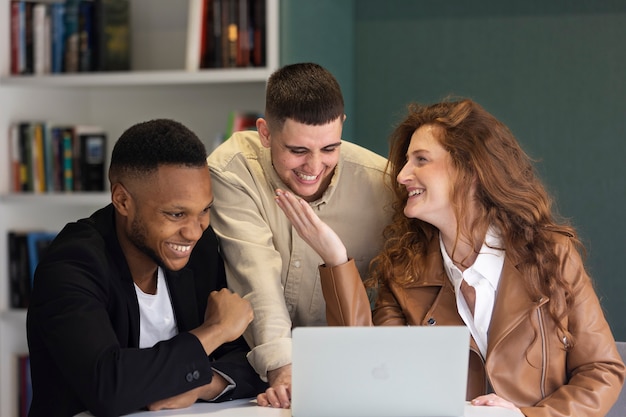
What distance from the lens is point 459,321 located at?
230 cm

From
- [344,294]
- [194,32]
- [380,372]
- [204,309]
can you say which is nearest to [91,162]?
[194,32]

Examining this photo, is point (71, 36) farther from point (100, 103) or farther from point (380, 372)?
point (380, 372)

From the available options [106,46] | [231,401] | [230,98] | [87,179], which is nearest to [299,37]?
[230,98]

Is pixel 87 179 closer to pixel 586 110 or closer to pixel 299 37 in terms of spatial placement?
pixel 299 37

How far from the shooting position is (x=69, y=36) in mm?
3648

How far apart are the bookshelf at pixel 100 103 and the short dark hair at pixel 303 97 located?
3.89 ft

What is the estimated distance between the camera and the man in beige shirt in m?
2.30

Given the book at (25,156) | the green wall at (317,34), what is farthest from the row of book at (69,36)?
the green wall at (317,34)

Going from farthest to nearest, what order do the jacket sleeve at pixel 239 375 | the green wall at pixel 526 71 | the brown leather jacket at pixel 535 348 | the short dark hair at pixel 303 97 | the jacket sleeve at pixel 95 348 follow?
1. the green wall at pixel 526 71
2. the short dark hair at pixel 303 97
3. the brown leather jacket at pixel 535 348
4. the jacket sleeve at pixel 239 375
5. the jacket sleeve at pixel 95 348

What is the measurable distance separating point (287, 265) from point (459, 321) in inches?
19.3

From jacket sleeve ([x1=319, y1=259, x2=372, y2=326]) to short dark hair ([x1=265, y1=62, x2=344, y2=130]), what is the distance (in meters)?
0.37

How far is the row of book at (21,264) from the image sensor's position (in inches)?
145

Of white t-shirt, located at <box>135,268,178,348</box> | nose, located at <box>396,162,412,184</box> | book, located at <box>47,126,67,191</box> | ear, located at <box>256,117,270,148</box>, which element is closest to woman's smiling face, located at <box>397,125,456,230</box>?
nose, located at <box>396,162,412,184</box>

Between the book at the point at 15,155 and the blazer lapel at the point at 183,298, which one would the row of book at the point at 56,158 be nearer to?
the book at the point at 15,155
